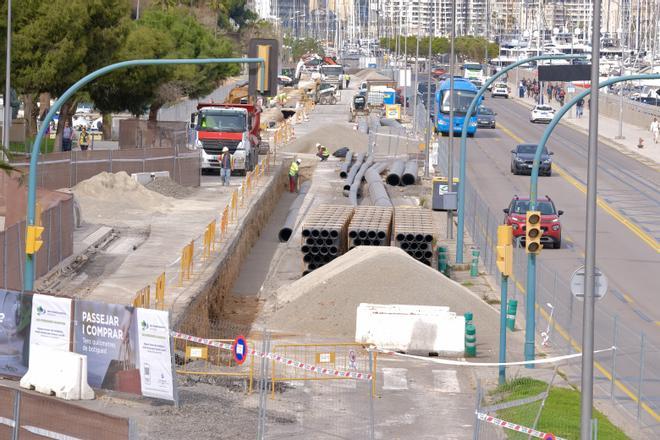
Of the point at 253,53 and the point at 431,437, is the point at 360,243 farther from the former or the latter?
the point at 431,437

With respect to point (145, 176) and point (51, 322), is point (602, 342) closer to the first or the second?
point (51, 322)

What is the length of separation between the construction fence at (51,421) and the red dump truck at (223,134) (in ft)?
138

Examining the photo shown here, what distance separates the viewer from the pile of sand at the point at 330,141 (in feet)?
249

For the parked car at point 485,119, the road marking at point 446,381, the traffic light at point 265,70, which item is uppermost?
the traffic light at point 265,70

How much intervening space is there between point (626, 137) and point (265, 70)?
60.9 meters

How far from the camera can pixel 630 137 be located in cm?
8394

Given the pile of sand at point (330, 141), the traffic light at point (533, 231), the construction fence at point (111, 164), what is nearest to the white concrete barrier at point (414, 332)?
the traffic light at point (533, 231)

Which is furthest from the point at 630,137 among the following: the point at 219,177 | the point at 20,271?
the point at 20,271

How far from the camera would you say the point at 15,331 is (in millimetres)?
20609

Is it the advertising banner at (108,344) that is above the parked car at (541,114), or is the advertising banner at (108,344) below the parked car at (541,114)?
below

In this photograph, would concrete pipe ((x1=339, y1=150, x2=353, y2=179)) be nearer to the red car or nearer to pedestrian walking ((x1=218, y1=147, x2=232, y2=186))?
pedestrian walking ((x1=218, y1=147, x2=232, y2=186))

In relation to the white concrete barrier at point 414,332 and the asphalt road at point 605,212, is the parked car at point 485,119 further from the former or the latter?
the white concrete barrier at point 414,332

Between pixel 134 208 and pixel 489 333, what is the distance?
1808cm

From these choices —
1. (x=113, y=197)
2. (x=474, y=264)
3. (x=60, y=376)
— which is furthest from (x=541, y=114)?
(x=60, y=376)
